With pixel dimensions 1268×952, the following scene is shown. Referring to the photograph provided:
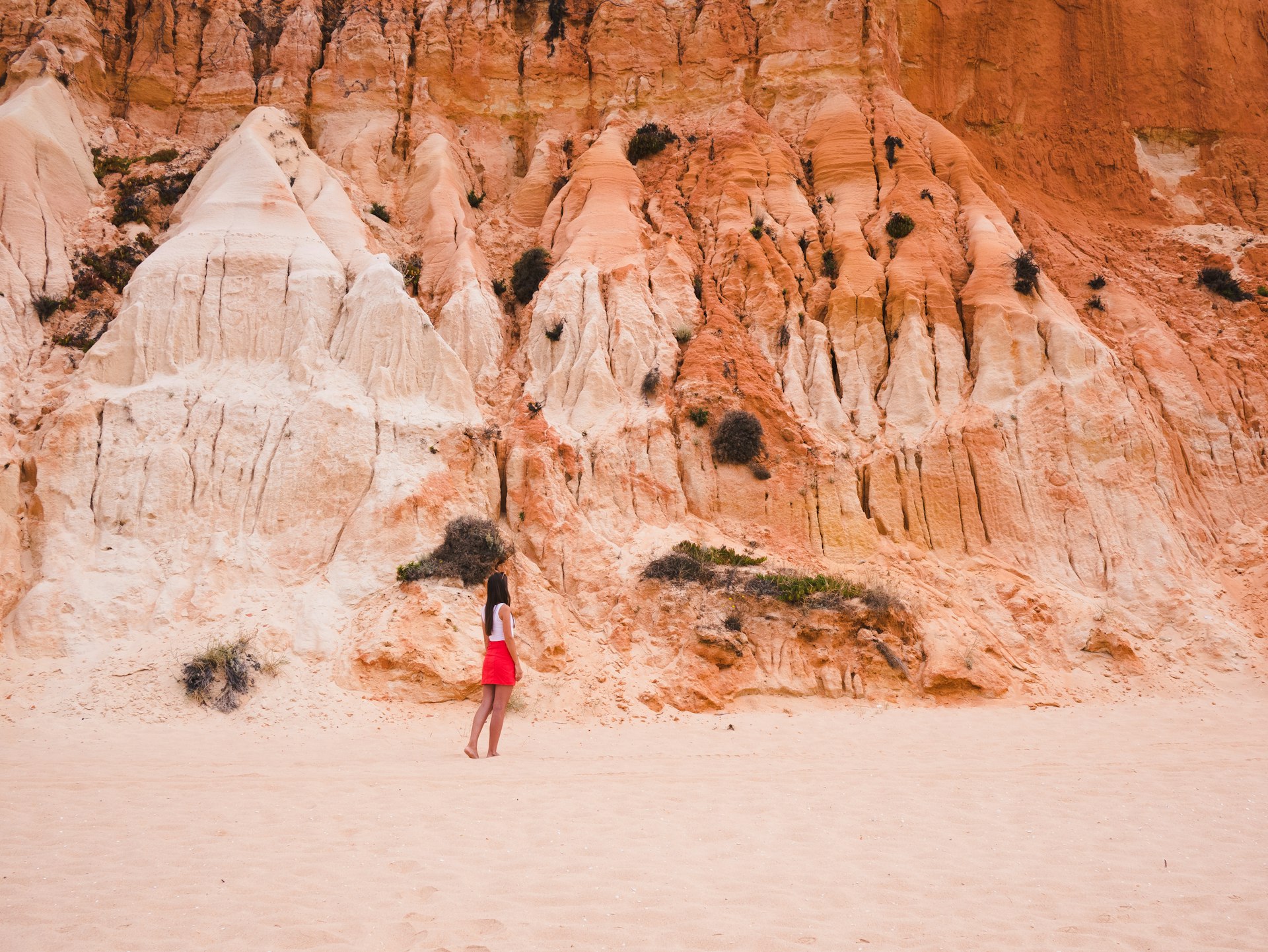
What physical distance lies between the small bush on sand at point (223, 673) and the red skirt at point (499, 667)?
452 centimetres

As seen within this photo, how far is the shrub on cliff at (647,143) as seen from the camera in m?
23.3

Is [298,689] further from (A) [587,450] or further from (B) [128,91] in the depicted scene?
(B) [128,91]

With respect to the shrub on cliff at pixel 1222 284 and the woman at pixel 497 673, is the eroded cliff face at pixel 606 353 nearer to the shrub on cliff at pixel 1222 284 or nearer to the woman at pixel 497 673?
the shrub on cliff at pixel 1222 284

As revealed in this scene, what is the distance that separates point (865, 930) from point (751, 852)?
4.43 feet

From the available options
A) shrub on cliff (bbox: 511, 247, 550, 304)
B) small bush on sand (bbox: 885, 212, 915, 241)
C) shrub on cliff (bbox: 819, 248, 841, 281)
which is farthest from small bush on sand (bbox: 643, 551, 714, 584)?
small bush on sand (bbox: 885, 212, 915, 241)

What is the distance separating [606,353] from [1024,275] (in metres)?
10.3

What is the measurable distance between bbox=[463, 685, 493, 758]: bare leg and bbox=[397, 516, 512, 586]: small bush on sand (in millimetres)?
4473

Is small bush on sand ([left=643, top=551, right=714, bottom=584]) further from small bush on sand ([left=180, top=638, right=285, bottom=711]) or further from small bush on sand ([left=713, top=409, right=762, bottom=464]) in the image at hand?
small bush on sand ([left=180, top=638, right=285, bottom=711])

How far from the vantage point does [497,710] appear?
8.70 m

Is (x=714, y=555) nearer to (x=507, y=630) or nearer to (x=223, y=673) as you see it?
(x=507, y=630)

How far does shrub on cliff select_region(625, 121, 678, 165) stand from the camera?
23281mm

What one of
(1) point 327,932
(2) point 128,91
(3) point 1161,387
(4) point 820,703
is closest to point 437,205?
(2) point 128,91

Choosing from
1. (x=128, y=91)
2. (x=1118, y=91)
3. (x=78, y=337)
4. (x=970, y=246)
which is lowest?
(x=78, y=337)

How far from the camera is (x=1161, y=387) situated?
60.4ft
